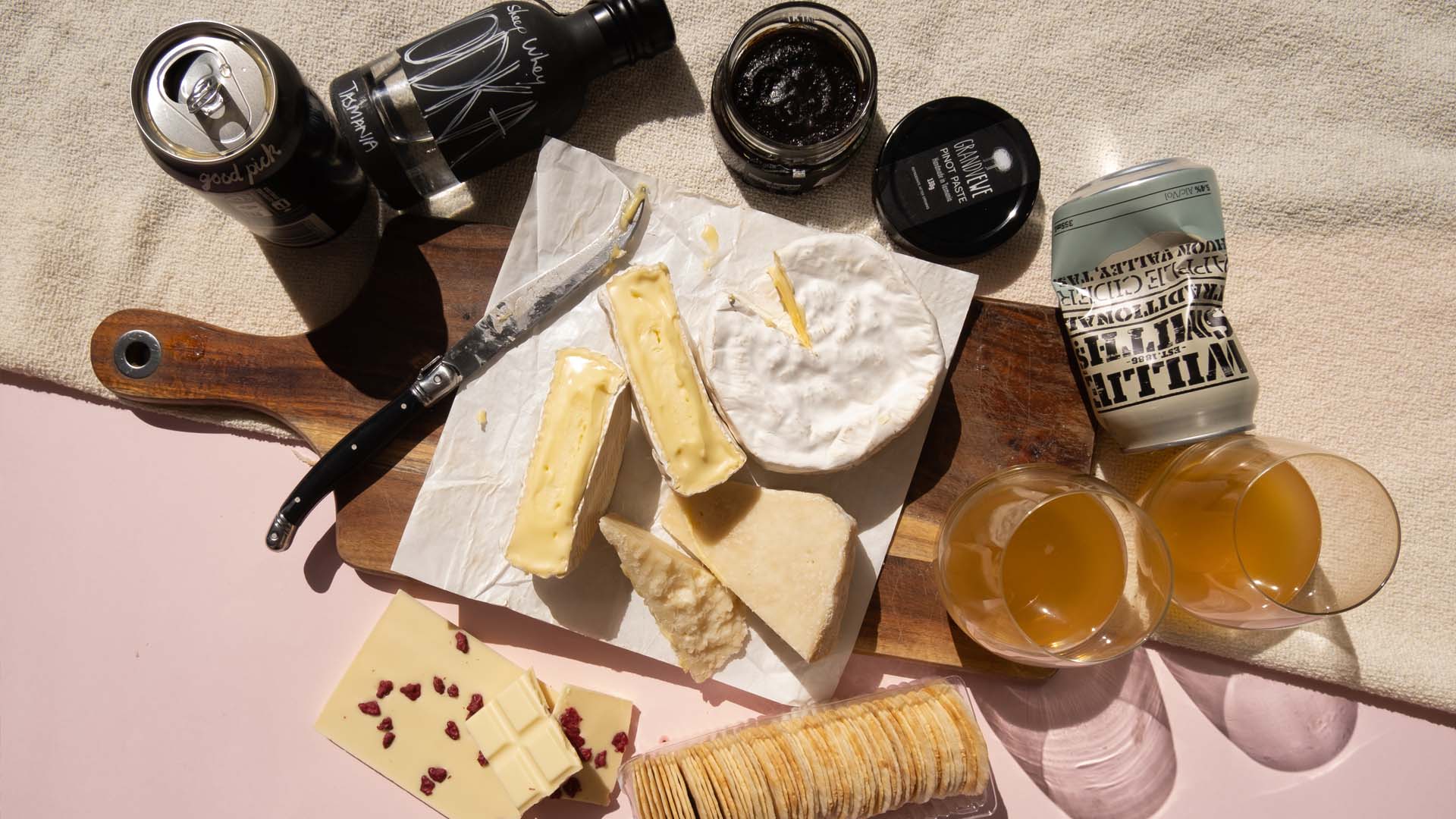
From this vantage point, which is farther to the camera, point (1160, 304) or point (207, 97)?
point (1160, 304)

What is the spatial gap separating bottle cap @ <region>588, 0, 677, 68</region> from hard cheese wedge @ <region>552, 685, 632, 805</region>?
1215 mm

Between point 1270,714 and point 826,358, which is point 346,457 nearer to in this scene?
point 826,358

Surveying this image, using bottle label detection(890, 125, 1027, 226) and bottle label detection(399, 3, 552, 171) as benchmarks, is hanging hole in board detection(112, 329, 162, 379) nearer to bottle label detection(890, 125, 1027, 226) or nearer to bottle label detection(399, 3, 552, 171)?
bottle label detection(399, 3, 552, 171)

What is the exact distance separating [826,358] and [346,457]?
0.91 m

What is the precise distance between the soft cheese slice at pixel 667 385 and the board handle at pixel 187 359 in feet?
2.22

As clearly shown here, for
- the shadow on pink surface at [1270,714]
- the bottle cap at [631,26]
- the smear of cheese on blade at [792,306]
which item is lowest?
the shadow on pink surface at [1270,714]

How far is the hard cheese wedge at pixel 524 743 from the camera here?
1471 mm

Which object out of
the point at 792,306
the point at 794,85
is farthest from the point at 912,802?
the point at 794,85

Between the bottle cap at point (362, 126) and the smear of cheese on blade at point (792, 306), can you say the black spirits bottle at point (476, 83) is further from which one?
the smear of cheese on blade at point (792, 306)

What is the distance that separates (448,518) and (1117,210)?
1.34 meters

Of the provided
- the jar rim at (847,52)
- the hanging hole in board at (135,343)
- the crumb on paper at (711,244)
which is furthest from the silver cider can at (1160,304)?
the hanging hole in board at (135,343)

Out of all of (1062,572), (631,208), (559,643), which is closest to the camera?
(1062,572)

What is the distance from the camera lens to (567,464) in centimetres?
142

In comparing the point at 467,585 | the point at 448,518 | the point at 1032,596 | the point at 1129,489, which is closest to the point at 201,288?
the point at 448,518
